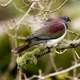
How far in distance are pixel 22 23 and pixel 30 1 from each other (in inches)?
11.1

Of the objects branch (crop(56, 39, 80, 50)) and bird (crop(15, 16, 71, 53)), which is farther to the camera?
bird (crop(15, 16, 71, 53))

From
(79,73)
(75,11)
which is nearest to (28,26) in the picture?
(79,73)

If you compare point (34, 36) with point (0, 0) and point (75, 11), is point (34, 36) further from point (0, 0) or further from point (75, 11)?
point (75, 11)

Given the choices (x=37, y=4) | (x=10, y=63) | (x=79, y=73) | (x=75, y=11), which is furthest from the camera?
(x=75, y=11)

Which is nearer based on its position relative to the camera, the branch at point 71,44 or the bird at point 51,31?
the branch at point 71,44

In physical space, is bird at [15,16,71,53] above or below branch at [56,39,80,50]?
above

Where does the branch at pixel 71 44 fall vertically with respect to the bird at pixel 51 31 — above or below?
below

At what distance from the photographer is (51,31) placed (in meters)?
5.71

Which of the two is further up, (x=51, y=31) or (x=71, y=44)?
(x=51, y=31)

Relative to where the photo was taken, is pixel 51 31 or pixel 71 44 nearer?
pixel 71 44

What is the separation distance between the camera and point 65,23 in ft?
18.9

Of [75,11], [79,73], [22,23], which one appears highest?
[75,11]

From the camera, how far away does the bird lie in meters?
5.40

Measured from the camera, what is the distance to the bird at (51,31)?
17.7ft
